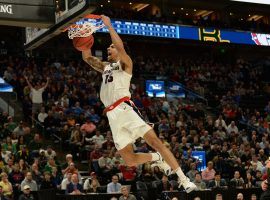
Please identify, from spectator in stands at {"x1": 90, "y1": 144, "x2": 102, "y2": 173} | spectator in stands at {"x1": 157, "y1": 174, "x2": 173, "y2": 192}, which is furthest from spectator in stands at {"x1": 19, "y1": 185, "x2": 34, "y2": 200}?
spectator in stands at {"x1": 157, "y1": 174, "x2": 173, "y2": 192}

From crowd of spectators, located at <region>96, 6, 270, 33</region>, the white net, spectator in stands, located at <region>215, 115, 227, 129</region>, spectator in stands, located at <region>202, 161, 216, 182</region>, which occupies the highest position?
crowd of spectators, located at <region>96, 6, 270, 33</region>

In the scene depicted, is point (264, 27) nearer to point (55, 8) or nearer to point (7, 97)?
point (7, 97)

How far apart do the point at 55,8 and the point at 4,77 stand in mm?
12861

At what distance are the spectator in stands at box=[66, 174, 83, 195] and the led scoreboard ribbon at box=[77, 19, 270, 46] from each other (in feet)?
41.8

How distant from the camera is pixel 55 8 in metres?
10.9

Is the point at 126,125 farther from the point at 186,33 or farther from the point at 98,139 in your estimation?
the point at 186,33

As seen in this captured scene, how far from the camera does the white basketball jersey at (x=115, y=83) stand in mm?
8844

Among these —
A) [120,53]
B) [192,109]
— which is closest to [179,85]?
[192,109]

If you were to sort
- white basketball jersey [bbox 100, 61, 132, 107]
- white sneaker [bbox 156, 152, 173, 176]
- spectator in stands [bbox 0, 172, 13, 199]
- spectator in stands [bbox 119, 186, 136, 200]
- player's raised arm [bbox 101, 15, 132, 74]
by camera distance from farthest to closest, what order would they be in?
spectator in stands [bbox 119, 186, 136, 200]
spectator in stands [bbox 0, 172, 13, 199]
white basketball jersey [bbox 100, 61, 132, 107]
white sneaker [bbox 156, 152, 173, 176]
player's raised arm [bbox 101, 15, 132, 74]

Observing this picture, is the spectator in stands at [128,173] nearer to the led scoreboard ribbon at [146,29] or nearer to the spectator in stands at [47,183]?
the spectator in stands at [47,183]

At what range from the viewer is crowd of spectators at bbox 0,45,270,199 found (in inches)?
658

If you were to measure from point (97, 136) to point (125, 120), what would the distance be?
11405mm

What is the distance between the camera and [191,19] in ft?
113

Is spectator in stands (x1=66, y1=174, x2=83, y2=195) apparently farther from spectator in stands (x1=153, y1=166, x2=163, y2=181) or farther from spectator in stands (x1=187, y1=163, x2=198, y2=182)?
spectator in stands (x1=187, y1=163, x2=198, y2=182)
